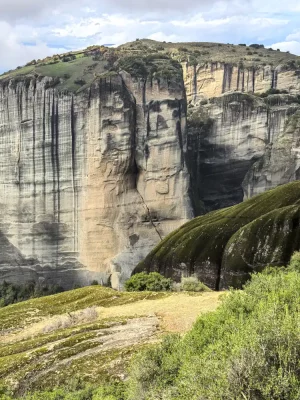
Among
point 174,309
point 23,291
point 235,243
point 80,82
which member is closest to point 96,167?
point 80,82

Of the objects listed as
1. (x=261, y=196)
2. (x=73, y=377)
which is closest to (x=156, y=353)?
(x=73, y=377)

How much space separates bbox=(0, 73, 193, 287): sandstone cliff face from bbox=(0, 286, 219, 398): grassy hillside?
24.3 m

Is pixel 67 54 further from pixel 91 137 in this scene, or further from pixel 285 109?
pixel 285 109

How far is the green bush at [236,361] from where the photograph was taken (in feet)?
23.0

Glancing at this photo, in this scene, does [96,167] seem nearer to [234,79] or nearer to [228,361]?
[234,79]

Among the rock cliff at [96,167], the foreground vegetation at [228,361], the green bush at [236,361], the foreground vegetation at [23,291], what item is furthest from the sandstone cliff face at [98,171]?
the green bush at [236,361]

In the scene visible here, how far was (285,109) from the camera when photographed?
164 feet

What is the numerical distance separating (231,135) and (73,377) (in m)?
41.9

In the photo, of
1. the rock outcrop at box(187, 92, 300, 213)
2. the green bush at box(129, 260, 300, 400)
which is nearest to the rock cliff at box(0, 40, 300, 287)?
the rock outcrop at box(187, 92, 300, 213)

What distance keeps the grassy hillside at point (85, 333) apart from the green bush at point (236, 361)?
278cm

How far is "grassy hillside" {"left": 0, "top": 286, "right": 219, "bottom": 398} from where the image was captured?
1331cm

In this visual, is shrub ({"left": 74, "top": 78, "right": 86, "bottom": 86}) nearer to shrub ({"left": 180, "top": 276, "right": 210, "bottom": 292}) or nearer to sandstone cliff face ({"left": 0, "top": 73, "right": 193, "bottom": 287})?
sandstone cliff face ({"left": 0, "top": 73, "right": 193, "bottom": 287})

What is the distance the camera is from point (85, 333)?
15719 millimetres

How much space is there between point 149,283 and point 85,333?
8106 mm
